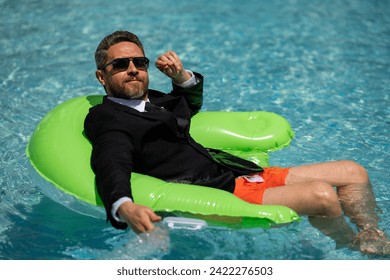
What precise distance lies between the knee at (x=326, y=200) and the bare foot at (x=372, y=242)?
0.17 metres

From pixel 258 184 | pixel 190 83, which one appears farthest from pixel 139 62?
pixel 258 184

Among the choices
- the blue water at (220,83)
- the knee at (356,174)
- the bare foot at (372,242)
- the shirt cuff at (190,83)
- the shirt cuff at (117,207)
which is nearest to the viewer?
the shirt cuff at (117,207)

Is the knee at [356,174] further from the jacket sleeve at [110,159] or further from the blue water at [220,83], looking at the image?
the jacket sleeve at [110,159]

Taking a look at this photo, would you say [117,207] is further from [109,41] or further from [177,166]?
[109,41]

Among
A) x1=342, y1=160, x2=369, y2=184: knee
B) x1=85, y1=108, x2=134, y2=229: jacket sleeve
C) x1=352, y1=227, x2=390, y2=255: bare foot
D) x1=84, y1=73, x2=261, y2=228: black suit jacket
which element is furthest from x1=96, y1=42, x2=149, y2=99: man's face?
x1=352, y1=227, x2=390, y2=255: bare foot

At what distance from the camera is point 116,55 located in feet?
12.0

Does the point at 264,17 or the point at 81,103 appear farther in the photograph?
the point at 264,17

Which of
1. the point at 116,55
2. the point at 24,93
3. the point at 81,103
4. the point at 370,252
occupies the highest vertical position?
the point at 116,55

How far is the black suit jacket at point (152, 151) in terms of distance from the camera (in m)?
3.22

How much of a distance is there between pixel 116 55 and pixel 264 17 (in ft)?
15.4

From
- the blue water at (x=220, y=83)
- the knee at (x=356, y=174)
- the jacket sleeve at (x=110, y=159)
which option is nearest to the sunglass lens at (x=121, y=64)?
the jacket sleeve at (x=110, y=159)

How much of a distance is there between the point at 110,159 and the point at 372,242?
1.49 meters
